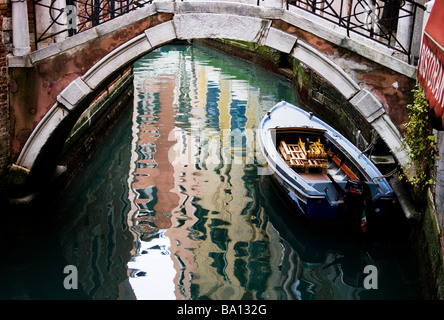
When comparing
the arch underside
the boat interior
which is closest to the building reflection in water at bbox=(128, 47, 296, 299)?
the boat interior

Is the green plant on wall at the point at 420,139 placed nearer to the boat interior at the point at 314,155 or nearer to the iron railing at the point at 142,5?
the iron railing at the point at 142,5

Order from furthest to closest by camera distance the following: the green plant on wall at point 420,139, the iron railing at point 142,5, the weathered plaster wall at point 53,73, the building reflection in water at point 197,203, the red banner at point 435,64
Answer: the weathered plaster wall at point 53,73 → the iron railing at point 142,5 → the building reflection in water at point 197,203 → the green plant on wall at point 420,139 → the red banner at point 435,64

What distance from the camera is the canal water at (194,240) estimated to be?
5078 millimetres

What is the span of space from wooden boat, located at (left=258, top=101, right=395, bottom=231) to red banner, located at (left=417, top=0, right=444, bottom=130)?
184cm

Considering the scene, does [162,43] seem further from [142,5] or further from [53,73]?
[53,73]

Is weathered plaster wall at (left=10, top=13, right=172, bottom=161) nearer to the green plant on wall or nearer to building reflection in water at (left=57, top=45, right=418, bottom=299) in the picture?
building reflection in water at (left=57, top=45, right=418, bottom=299)

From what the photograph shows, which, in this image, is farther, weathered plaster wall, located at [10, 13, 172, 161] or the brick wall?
weathered plaster wall, located at [10, 13, 172, 161]

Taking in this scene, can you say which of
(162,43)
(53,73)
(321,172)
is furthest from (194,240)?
(53,73)

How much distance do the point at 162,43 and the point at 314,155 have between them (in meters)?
2.31

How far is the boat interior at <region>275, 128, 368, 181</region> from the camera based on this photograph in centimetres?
669

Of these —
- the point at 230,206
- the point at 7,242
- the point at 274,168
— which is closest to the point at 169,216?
the point at 230,206

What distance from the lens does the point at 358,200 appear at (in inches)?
231

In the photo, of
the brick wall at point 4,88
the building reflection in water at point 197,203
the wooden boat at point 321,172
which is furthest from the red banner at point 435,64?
the brick wall at point 4,88

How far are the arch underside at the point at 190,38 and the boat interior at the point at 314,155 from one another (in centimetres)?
121
